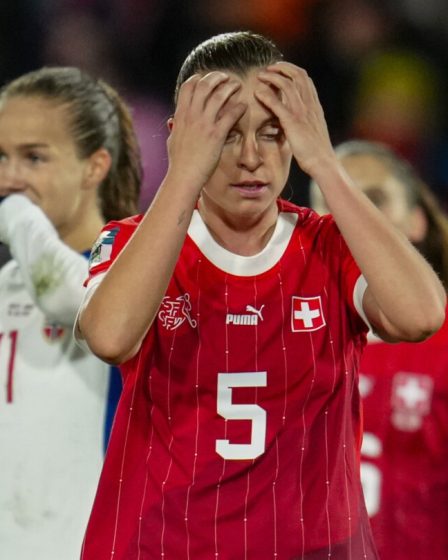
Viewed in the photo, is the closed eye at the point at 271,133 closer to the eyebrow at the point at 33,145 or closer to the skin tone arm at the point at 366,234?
the skin tone arm at the point at 366,234

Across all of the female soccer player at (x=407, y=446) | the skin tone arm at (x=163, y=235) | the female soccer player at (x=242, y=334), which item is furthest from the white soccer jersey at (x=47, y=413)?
the female soccer player at (x=407, y=446)

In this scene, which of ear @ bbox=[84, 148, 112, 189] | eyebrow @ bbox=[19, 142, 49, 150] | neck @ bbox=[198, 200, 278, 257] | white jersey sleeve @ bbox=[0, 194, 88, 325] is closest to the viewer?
neck @ bbox=[198, 200, 278, 257]

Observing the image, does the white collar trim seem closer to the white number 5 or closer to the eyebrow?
the white number 5

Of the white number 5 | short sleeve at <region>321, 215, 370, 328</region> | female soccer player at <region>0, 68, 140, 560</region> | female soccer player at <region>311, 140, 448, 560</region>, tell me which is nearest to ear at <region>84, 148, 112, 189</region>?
female soccer player at <region>0, 68, 140, 560</region>

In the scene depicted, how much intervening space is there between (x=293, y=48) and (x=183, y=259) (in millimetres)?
4200

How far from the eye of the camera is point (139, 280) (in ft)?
5.68

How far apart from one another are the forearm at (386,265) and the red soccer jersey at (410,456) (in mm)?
1675

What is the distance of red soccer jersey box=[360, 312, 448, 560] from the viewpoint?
11.0ft

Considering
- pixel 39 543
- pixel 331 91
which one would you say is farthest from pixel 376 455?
pixel 331 91

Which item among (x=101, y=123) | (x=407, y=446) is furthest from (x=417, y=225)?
(x=101, y=123)

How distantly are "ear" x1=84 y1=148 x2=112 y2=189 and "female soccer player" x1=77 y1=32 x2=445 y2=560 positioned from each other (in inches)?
40.5

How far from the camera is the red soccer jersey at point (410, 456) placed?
3.37 meters

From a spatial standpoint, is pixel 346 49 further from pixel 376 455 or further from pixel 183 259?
pixel 183 259

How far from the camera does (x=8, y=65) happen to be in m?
5.62
